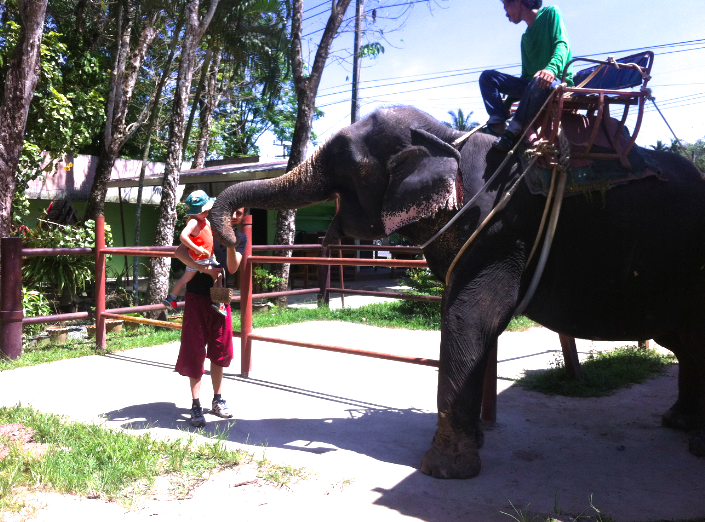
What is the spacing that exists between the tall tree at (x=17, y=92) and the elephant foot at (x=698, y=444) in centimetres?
729

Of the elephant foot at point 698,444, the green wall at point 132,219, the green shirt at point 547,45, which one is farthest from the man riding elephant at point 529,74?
the green wall at point 132,219

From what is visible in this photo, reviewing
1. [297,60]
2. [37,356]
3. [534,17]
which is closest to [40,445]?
[37,356]

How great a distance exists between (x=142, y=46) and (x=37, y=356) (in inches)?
353

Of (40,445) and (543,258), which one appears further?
(40,445)

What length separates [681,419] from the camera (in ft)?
13.6

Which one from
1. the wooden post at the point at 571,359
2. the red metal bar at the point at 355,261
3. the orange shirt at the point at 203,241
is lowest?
the wooden post at the point at 571,359

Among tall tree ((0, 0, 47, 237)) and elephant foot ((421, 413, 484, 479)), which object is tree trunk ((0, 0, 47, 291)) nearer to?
tall tree ((0, 0, 47, 237))

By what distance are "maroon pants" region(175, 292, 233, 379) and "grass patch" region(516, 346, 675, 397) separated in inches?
106

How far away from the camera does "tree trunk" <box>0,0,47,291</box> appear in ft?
23.6

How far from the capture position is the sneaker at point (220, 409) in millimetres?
4478

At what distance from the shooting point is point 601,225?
3342 millimetres

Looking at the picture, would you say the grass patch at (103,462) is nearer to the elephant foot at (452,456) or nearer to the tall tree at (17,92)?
the elephant foot at (452,456)

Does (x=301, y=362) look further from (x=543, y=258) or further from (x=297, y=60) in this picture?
(x=297, y=60)

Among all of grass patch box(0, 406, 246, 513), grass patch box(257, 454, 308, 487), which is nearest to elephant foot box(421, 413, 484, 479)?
grass patch box(257, 454, 308, 487)
